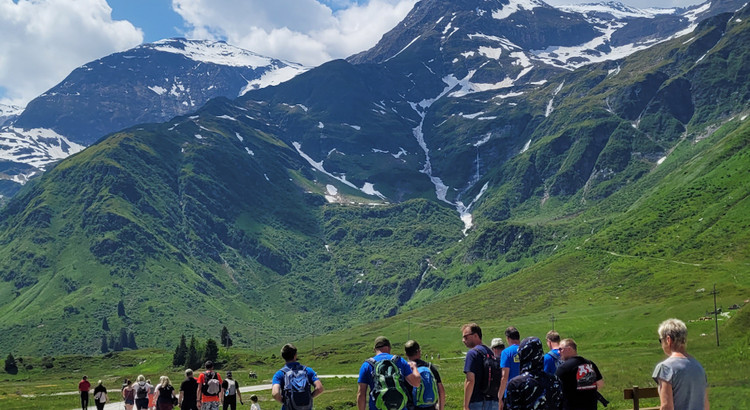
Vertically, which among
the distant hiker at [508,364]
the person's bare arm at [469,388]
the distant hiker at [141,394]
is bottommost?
the distant hiker at [141,394]

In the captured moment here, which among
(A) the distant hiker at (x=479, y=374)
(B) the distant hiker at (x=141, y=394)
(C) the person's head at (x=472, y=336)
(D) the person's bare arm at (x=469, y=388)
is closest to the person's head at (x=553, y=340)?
(A) the distant hiker at (x=479, y=374)

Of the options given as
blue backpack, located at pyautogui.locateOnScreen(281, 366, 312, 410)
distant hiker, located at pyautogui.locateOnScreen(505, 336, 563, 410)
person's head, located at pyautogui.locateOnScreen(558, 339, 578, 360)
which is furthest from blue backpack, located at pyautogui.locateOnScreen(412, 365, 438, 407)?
person's head, located at pyautogui.locateOnScreen(558, 339, 578, 360)

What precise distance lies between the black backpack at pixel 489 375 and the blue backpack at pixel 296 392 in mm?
4564

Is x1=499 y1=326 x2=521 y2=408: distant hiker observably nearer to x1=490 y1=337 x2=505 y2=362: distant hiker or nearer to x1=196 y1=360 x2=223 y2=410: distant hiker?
x1=490 y1=337 x2=505 y2=362: distant hiker

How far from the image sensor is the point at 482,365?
17.0 meters

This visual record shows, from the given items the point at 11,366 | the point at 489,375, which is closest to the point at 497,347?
the point at 489,375

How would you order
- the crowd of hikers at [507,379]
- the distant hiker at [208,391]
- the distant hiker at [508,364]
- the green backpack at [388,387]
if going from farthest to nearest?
the distant hiker at [208,391] → the distant hiker at [508,364] → the green backpack at [388,387] → the crowd of hikers at [507,379]

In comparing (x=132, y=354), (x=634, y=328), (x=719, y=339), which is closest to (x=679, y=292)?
(x=634, y=328)

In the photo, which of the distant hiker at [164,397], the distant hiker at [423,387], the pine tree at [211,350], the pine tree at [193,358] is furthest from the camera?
the pine tree at [193,358]

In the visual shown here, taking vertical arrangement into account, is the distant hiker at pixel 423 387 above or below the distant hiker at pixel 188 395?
above

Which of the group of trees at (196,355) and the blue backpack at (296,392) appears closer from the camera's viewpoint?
the blue backpack at (296,392)

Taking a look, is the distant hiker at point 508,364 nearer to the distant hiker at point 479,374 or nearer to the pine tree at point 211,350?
the distant hiker at point 479,374

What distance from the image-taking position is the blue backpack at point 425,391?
53.5 feet

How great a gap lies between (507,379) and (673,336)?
5.09m
